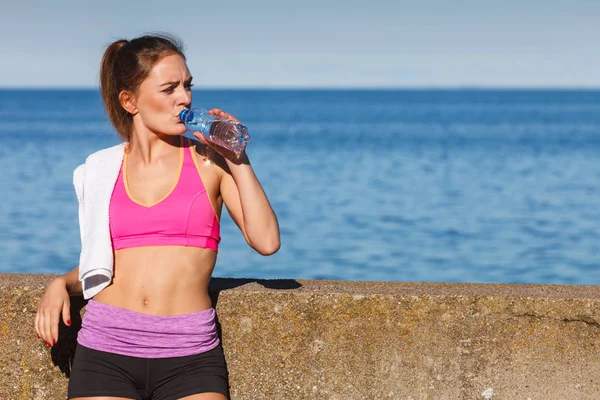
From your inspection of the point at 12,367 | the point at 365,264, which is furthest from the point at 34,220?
the point at 12,367

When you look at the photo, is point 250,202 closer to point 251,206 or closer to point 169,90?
point 251,206

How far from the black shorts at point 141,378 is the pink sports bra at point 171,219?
460 millimetres

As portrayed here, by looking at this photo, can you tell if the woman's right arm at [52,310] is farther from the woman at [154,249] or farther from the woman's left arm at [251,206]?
the woman's left arm at [251,206]

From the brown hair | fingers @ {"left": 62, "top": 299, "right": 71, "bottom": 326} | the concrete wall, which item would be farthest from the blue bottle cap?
fingers @ {"left": 62, "top": 299, "right": 71, "bottom": 326}

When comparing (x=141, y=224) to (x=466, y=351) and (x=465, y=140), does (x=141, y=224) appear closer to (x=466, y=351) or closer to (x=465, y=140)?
(x=466, y=351)

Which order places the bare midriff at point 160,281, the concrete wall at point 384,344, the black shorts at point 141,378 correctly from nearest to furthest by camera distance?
the black shorts at point 141,378 → the bare midriff at point 160,281 → the concrete wall at point 384,344

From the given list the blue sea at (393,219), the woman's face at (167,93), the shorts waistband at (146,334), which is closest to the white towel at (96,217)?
the shorts waistband at (146,334)

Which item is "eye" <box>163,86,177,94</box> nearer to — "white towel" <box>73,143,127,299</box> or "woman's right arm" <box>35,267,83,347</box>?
"white towel" <box>73,143,127,299</box>

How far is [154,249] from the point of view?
3.51m

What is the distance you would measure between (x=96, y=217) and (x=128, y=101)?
51 cm

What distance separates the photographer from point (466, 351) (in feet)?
12.0

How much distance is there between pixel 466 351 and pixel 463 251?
15617 mm

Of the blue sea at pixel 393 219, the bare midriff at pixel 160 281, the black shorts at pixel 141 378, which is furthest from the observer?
the blue sea at pixel 393 219

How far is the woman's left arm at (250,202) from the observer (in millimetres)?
3484
